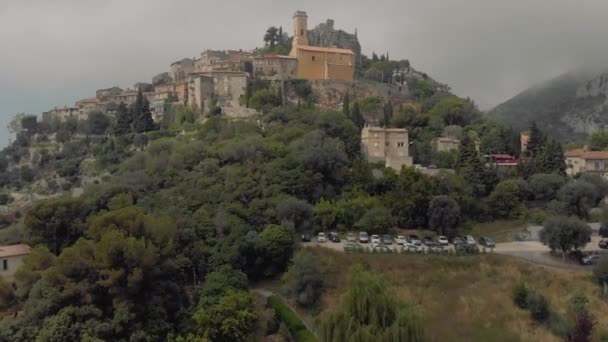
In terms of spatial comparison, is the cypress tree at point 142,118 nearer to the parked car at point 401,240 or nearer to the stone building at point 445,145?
the stone building at point 445,145

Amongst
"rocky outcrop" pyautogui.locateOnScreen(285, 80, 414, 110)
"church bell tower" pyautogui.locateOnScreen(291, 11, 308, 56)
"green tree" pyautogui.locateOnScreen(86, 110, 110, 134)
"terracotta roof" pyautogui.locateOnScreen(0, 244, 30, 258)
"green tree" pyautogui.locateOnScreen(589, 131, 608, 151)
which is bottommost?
"terracotta roof" pyautogui.locateOnScreen(0, 244, 30, 258)

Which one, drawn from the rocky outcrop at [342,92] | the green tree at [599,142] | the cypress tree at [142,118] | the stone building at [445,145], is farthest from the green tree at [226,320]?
the green tree at [599,142]

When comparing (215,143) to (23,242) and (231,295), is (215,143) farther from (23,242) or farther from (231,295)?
(231,295)

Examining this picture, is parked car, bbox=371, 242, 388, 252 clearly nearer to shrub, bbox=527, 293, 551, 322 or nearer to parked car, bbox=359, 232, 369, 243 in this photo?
parked car, bbox=359, 232, 369, 243

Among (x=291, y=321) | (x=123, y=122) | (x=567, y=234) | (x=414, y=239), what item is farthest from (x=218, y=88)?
(x=567, y=234)

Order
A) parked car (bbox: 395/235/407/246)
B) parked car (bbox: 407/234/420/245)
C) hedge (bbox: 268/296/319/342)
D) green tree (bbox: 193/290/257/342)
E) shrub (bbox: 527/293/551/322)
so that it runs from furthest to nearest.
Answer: parked car (bbox: 407/234/420/245), parked car (bbox: 395/235/407/246), hedge (bbox: 268/296/319/342), green tree (bbox: 193/290/257/342), shrub (bbox: 527/293/551/322)

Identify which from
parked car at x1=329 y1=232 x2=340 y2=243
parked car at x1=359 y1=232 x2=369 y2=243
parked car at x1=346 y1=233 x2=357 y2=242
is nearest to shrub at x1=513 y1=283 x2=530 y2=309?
parked car at x1=359 y1=232 x2=369 y2=243

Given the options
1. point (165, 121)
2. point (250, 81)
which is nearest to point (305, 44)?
point (250, 81)
